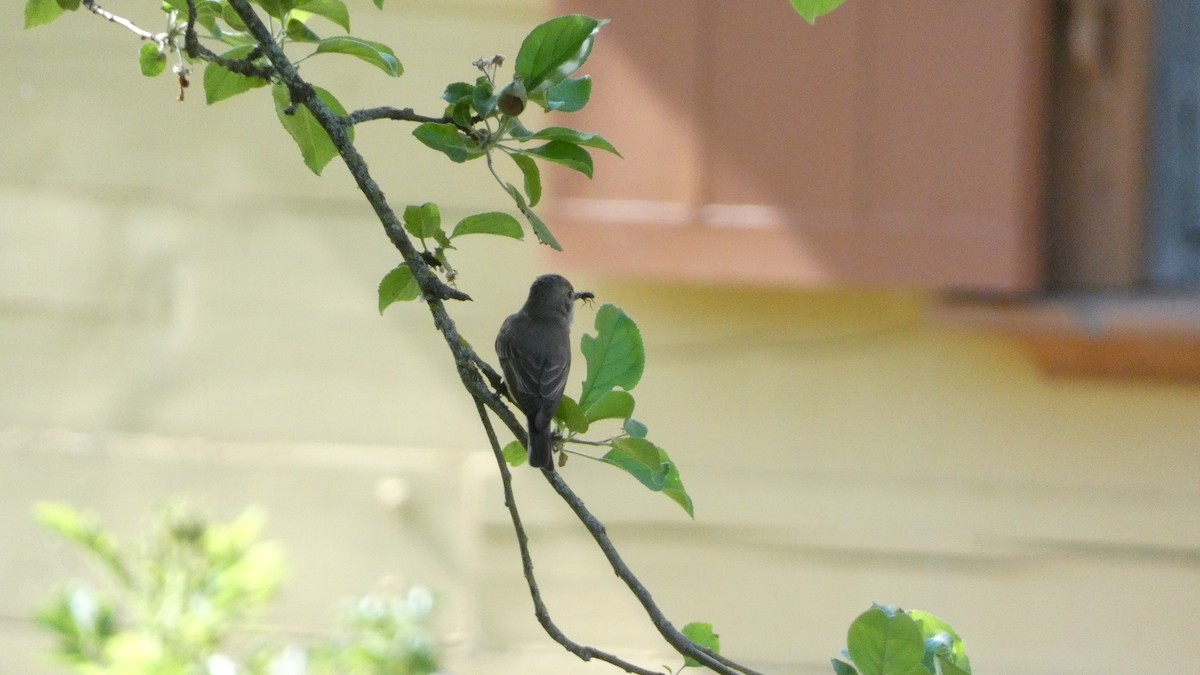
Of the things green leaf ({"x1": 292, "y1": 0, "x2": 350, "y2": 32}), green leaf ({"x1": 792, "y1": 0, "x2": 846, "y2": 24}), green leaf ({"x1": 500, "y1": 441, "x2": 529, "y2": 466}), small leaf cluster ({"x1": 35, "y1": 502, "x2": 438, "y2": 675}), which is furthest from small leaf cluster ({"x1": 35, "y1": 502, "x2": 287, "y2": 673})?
green leaf ({"x1": 792, "y1": 0, "x2": 846, "y2": 24})

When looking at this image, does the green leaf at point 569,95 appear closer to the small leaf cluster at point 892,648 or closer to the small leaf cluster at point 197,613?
the small leaf cluster at point 892,648

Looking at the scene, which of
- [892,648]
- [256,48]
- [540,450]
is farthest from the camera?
[540,450]

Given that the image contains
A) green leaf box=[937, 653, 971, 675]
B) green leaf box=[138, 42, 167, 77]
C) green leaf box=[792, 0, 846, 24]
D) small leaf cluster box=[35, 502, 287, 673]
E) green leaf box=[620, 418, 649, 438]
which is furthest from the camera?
small leaf cluster box=[35, 502, 287, 673]

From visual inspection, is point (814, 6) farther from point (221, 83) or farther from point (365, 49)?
point (221, 83)

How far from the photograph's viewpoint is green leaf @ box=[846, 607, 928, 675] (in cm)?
111

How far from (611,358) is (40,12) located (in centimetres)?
63

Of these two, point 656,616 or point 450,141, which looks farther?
point 450,141

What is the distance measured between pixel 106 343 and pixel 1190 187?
2509mm

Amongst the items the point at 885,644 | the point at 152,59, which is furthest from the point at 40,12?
the point at 885,644

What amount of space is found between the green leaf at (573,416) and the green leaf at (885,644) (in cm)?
30

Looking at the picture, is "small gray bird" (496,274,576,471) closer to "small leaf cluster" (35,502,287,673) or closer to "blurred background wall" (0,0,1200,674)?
"blurred background wall" (0,0,1200,674)

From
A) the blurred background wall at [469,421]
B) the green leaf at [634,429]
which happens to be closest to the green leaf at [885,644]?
the green leaf at [634,429]

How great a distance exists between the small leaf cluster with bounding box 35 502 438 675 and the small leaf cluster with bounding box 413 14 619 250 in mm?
1702

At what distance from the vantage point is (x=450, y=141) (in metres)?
1.17
